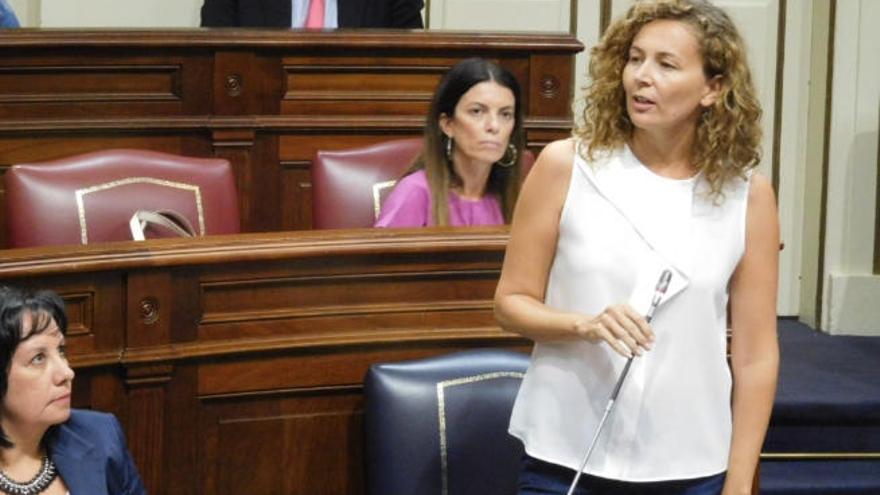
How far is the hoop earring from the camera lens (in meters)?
4.16

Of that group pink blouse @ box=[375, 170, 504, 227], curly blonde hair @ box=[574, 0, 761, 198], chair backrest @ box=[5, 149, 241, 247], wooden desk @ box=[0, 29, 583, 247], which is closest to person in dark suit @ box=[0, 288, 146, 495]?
curly blonde hair @ box=[574, 0, 761, 198]

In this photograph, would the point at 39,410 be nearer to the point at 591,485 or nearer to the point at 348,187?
the point at 591,485

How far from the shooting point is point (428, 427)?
292 centimetres

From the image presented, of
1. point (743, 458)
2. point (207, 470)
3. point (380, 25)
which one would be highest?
point (380, 25)

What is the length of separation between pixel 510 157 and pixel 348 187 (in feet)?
1.30

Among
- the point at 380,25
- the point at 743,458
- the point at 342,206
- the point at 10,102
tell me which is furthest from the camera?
the point at 380,25

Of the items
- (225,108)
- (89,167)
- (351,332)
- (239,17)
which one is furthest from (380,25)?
(351,332)

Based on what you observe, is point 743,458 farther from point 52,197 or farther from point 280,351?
point 52,197

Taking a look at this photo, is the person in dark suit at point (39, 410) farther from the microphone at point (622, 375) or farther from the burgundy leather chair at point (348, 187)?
the burgundy leather chair at point (348, 187)

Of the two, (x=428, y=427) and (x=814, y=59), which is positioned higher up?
→ (x=814, y=59)

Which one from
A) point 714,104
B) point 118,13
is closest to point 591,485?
point 714,104

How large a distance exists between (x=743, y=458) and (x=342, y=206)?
75.3 inches

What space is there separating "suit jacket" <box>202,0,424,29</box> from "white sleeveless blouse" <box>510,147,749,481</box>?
2964 millimetres

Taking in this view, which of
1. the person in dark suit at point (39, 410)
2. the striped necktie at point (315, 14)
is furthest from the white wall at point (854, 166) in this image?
the person in dark suit at point (39, 410)
